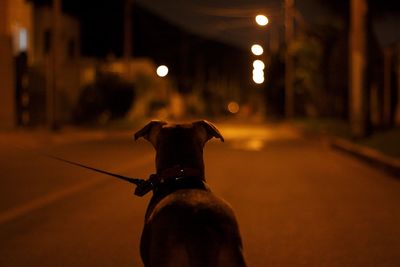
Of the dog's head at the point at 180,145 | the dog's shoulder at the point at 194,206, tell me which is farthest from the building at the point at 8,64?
the dog's shoulder at the point at 194,206

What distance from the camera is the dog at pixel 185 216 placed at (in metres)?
3.92

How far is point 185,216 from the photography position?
4035 mm

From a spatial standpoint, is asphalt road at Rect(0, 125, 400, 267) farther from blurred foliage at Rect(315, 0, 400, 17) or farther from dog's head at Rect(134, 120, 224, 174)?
blurred foliage at Rect(315, 0, 400, 17)

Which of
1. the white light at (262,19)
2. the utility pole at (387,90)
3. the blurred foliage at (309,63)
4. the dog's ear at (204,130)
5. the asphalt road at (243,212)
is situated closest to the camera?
the dog's ear at (204,130)

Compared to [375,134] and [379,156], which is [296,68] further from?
[379,156]

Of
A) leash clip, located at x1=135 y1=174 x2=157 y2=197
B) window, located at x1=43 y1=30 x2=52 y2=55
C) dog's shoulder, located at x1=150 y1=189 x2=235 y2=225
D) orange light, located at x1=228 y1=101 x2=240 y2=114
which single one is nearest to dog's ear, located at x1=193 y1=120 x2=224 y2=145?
leash clip, located at x1=135 y1=174 x2=157 y2=197

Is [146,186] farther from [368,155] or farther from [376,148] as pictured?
[376,148]

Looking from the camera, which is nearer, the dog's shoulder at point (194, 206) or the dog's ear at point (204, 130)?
the dog's shoulder at point (194, 206)

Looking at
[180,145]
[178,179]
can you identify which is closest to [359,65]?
[180,145]

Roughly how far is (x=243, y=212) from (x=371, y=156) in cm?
1055

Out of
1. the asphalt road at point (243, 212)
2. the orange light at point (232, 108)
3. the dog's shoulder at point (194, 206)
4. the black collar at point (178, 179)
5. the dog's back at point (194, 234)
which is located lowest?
the asphalt road at point (243, 212)

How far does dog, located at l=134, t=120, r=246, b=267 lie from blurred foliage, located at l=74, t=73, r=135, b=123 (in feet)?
122

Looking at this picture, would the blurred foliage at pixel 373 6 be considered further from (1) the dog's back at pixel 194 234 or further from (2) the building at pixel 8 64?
(1) the dog's back at pixel 194 234

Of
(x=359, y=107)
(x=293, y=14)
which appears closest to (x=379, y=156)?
(x=359, y=107)
